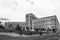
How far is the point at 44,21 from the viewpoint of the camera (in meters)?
78.7

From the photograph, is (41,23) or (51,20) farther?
(41,23)

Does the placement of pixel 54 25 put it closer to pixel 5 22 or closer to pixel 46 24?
pixel 46 24

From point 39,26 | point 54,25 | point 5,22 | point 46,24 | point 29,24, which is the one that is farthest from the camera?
point 29,24

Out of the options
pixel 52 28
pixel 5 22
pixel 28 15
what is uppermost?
pixel 28 15

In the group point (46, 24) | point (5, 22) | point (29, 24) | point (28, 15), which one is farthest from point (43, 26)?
point (5, 22)

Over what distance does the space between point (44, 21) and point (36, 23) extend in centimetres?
980

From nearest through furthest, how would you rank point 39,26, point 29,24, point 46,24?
point 46,24, point 39,26, point 29,24

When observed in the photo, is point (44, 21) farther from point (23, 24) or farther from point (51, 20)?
point (23, 24)

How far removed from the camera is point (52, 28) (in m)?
68.9

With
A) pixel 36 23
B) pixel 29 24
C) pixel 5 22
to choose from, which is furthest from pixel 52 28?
pixel 5 22

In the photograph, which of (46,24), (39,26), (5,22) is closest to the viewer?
(46,24)

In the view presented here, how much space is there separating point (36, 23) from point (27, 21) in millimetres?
19636

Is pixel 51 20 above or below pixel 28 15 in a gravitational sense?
below

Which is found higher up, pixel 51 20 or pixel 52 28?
pixel 51 20
